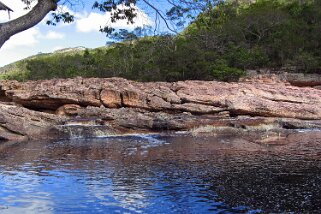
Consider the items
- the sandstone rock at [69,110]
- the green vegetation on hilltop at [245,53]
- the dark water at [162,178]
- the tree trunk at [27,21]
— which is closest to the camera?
the tree trunk at [27,21]

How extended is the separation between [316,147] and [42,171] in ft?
39.3

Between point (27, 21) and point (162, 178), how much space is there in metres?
7.40

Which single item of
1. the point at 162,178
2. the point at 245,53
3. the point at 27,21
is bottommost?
the point at 162,178

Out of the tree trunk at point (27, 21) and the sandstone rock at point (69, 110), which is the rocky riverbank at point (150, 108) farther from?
the tree trunk at point (27, 21)

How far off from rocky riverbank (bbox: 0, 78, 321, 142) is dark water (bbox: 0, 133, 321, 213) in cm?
462

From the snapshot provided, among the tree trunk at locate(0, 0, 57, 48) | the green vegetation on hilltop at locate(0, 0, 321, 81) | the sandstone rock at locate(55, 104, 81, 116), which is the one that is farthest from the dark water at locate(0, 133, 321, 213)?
the green vegetation on hilltop at locate(0, 0, 321, 81)

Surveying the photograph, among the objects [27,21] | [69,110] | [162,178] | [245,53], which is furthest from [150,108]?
[245,53]

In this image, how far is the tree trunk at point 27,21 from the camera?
20.2 feet

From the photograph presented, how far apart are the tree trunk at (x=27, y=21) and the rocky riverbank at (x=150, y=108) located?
17.9m

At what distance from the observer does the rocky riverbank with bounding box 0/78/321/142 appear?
24562 mm

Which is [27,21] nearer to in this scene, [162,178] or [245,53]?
[162,178]

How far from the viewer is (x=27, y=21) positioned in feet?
20.7

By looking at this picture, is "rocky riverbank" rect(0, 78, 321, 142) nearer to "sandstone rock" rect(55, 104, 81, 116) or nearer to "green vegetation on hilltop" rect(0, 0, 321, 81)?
"sandstone rock" rect(55, 104, 81, 116)

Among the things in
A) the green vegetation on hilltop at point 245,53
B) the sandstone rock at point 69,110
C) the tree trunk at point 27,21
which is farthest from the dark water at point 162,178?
the green vegetation on hilltop at point 245,53
